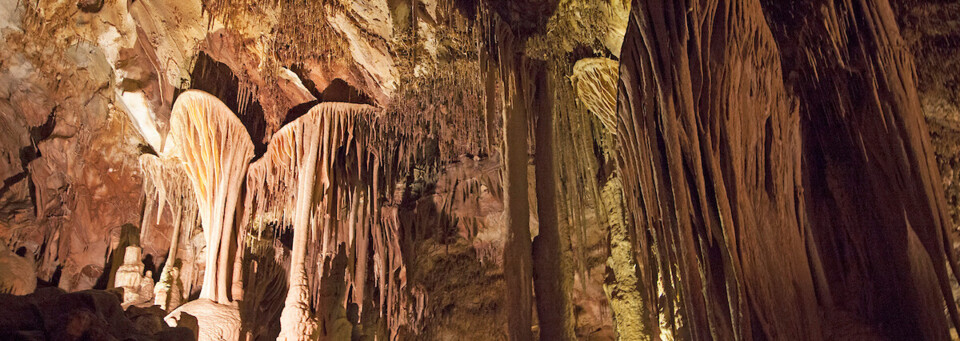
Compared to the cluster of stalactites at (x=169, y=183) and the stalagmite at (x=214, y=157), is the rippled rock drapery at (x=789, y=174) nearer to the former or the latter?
the stalagmite at (x=214, y=157)

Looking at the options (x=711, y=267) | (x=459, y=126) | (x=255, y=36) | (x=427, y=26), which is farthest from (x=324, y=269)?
(x=711, y=267)

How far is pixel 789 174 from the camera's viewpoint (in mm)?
2461

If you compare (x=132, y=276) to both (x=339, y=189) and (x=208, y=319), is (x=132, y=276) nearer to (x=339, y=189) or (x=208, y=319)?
(x=208, y=319)

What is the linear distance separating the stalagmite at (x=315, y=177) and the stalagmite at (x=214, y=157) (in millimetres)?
401

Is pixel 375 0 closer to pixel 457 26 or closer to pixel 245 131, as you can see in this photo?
pixel 457 26

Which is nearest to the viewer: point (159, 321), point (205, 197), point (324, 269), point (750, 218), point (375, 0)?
point (750, 218)

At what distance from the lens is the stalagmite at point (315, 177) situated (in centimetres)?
689

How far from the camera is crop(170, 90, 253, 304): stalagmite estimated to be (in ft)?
23.2

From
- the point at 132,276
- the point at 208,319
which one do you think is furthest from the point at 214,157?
the point at 132,276

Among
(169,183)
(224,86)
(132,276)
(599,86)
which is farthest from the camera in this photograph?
(132,276)

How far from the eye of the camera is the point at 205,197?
24.4ft

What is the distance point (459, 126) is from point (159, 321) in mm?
4310

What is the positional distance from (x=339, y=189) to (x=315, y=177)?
2.23ft

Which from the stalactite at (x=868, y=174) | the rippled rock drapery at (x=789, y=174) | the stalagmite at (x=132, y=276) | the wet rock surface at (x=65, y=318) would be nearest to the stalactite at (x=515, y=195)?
the rippled rock drapery at (x=789, y=174)
